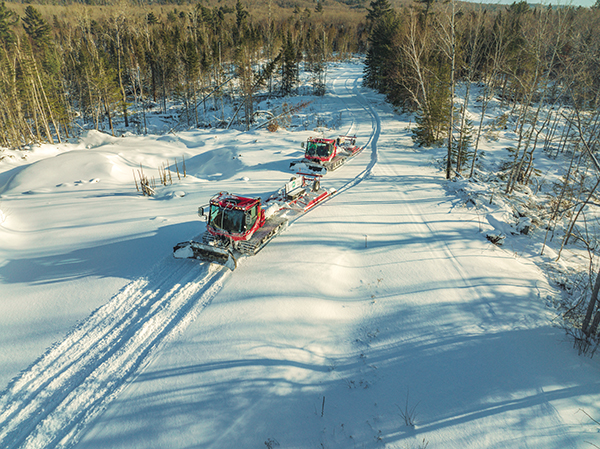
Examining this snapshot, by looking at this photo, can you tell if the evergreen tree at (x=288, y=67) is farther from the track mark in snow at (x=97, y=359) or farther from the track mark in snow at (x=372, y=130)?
the track mark in snow at (x=97, y=359)

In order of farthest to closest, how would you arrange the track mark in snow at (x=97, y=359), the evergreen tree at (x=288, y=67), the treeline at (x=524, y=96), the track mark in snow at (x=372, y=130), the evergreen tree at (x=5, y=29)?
the evergreen tree at (x=5, y=29), the evergreen tree at (x=288, y=67), the track mark in snow at (x=372, y=130), the treeline at (x=524, y=96), the track mark in snow at (x=97, y=359)

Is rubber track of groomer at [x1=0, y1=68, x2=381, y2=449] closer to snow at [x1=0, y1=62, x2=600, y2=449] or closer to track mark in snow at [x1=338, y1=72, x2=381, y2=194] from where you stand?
snow at [x1=0, y1=62, x2=600, y2=449]

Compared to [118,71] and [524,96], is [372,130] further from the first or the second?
[118,71]

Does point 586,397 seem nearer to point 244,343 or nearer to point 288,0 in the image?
point 244,343

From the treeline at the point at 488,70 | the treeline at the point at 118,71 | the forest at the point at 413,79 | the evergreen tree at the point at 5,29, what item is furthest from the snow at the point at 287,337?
the evergreen tree at the point at 5,29

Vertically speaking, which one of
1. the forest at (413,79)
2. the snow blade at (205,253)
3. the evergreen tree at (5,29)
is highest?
the evergreen tree at (5,29)

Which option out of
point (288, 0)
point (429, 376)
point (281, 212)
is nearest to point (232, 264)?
point (281, 212)

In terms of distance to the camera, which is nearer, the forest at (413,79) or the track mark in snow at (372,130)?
the forest at (413,79)

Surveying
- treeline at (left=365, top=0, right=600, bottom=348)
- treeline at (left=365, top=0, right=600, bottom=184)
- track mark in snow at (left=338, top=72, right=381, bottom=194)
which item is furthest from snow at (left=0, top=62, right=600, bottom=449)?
treeline at (left=365, top=0, right=600, bottom=184)
